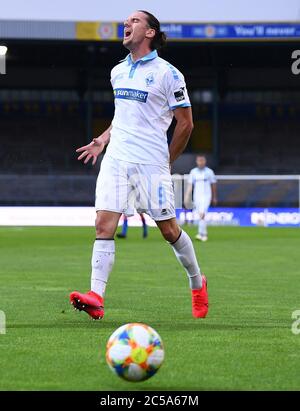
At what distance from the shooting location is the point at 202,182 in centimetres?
2334

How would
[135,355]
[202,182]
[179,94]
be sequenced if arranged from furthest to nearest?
1. [202,182]
2. [179,94]
3. [135,355]

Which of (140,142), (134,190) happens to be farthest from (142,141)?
(134,190)

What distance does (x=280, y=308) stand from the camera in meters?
8.63

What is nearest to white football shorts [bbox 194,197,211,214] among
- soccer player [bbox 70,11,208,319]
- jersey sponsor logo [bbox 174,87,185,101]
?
soccer player [bbox 70,11,208,319]

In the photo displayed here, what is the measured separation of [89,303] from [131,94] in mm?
1650

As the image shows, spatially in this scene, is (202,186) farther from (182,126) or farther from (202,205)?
(182,126)

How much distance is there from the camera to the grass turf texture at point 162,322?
17.0 ft

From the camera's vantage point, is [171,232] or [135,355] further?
[171,232]

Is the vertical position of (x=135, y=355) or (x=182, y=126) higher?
(x=182, y=126)

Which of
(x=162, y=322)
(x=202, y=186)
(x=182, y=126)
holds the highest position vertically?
(x=182, y=126)

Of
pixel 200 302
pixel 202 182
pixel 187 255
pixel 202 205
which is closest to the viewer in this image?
pixel 187 255

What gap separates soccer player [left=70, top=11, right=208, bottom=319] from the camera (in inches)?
291

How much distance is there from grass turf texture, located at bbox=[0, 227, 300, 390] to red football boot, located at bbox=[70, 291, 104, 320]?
0.33 ft
